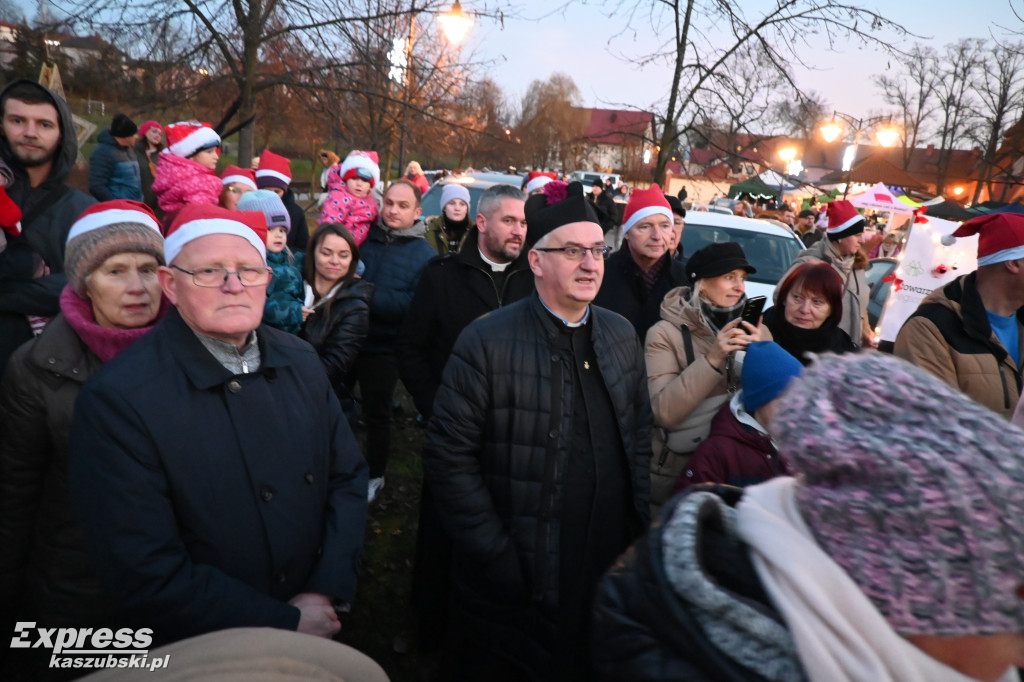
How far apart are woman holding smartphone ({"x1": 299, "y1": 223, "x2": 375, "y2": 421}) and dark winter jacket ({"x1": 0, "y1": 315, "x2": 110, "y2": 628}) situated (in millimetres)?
1658

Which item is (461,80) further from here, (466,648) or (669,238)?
(466,648)

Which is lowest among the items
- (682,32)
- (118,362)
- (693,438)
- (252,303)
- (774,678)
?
(693,438)

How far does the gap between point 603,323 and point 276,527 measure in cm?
152

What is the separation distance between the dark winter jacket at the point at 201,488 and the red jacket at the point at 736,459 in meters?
1.46

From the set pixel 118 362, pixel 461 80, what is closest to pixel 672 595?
pixel 118 362

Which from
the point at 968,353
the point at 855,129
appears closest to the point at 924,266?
the point at 855,129

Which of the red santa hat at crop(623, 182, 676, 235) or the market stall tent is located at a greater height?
the market stall tent

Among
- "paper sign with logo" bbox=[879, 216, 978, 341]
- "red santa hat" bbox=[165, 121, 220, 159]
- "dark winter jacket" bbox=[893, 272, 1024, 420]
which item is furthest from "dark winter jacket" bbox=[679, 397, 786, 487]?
"paper sign with logo" bbox=[879, 216, 978, 341]

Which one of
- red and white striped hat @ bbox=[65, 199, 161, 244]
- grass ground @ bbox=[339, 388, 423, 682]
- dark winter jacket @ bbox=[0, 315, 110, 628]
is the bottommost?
grass ground @ bbox=[339, 388, 423, 682]

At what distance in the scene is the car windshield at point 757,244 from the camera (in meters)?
7.53

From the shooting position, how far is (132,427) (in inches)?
68.3

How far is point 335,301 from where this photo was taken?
155 inches

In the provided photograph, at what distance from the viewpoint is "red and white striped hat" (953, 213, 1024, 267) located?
10.3 feet

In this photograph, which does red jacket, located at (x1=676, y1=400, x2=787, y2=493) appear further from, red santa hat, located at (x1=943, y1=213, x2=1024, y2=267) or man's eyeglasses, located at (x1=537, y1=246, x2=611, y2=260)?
red santa hat, located at (x1=943, y1=213, x2=1024, y2=267)
